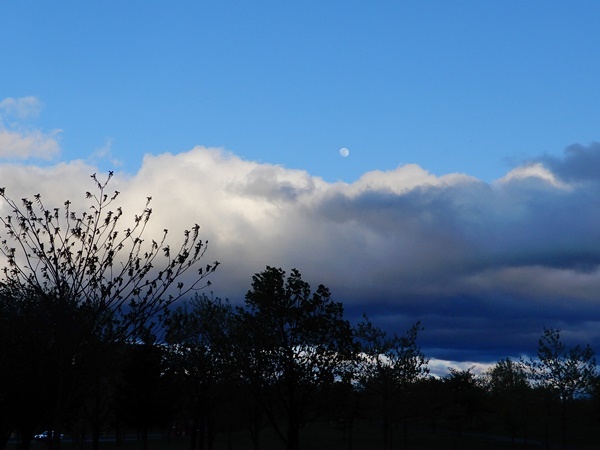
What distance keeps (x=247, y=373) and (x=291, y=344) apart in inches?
138

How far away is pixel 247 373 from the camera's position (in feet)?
158

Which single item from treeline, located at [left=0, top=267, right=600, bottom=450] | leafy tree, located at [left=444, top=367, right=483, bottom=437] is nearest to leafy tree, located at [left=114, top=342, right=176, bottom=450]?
treeline, located at [left=0, top=267, right=600, bottom=450]

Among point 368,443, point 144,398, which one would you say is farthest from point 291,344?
point 368,443

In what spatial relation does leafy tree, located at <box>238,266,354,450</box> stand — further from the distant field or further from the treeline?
the distant field

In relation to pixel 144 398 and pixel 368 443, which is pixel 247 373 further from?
pixel 368 443

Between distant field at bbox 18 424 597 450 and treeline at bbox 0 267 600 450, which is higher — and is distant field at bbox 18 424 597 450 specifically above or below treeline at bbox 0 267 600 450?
below

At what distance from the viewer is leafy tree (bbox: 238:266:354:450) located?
45.9m

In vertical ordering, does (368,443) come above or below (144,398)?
below

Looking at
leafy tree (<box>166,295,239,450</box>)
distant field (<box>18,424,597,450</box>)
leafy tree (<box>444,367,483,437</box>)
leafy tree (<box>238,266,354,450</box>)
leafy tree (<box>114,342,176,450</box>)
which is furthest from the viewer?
leafy tree (<box>444,367,483,437</box>)

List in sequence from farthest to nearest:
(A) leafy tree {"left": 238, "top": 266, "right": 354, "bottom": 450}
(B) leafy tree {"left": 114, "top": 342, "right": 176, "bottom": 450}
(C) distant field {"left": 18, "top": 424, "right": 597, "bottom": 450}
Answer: (C) distant field {"left": 18, "top": 424, "right": 597, "bottom": 450} < (B) leafy tree {"left": 114, "top": 342, "right": 176, "bottom": 450} < (A) leafy tree {"left": 238, "top": 266, "right": 354, "bottom": 450}

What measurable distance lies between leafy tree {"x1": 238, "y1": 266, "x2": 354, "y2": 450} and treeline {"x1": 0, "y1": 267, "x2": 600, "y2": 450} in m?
0.06

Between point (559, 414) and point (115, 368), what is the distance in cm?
6320

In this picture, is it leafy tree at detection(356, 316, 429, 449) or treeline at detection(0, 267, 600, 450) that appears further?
leafy tree at detection(356, 316, 429, 449)

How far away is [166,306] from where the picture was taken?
27.1 metres
